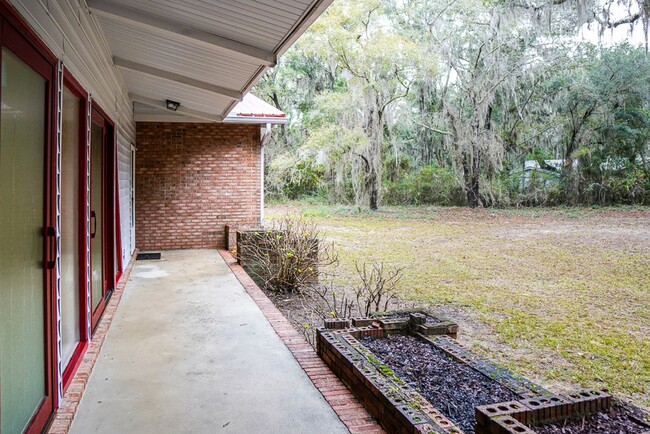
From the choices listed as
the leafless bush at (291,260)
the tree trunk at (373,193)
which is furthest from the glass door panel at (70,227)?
the tree trunk at (373,193)

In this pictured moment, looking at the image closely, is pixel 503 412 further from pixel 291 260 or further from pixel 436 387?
pixel 291 260

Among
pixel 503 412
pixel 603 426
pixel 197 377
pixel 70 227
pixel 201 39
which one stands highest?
pixel 201 39

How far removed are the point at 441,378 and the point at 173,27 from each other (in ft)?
9.98

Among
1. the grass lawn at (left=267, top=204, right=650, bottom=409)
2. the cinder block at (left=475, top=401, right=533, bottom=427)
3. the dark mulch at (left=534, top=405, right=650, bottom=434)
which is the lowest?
the grass lawn at (left=267, top=204, right=650, bottom=409)

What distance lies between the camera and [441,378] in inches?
119

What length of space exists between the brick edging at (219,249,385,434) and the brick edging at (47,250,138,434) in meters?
1.30

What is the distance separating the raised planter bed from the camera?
7.28 feet

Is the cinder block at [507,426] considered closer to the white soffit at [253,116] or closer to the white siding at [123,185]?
the white siding at [123,185]

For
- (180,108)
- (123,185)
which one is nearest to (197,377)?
(123,185)

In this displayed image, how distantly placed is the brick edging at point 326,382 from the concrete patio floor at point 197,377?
0.05 metres

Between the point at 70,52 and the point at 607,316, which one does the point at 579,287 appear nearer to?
the point at 607,316

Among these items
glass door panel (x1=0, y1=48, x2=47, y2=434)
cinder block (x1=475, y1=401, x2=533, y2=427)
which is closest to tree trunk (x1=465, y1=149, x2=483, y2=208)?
cinder block (x1=475, y1=401, x2=533, y2=427)

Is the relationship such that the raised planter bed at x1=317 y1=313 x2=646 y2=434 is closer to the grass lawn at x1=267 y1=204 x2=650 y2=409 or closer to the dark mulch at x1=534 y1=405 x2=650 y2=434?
the dark mulch at x1=534 y1=405 x2=650 y2=434

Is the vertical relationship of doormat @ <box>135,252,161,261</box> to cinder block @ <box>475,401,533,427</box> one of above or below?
below
